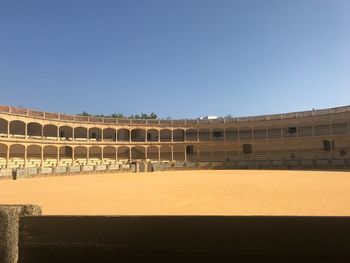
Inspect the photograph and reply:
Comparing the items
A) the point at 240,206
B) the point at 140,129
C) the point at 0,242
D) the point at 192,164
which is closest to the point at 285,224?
the point at 0,242

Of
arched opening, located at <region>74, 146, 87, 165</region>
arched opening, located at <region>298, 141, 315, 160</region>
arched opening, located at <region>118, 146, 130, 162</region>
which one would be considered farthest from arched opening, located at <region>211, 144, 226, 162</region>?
arched opening, located at <region>74, 146, 87, 165</region>

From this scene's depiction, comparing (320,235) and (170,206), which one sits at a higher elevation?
(320,235)

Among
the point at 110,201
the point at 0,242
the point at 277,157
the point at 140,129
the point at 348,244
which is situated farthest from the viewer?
the point at 140,129

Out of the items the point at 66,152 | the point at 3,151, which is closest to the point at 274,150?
the point at 66,152

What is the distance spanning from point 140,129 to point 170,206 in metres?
45.4

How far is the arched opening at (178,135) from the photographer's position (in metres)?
59.7

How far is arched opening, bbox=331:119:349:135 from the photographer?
46766 millimetres

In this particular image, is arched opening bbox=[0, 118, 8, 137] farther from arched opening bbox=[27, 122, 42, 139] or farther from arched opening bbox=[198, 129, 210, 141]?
arched opening bbox=[198, 129, 210, 141]

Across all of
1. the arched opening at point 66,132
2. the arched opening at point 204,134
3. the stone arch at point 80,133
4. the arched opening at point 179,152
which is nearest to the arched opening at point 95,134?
the stone arch at point 80,133

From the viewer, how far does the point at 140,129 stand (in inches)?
2276

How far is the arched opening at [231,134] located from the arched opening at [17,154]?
105 ft

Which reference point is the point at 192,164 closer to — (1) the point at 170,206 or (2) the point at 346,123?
(2) the point at 346,123

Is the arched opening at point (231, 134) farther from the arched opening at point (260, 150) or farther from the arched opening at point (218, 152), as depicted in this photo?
the arched opening at point (260, 150)

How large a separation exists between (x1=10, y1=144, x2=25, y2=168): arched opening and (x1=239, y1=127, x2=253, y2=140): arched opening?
1315 inches
